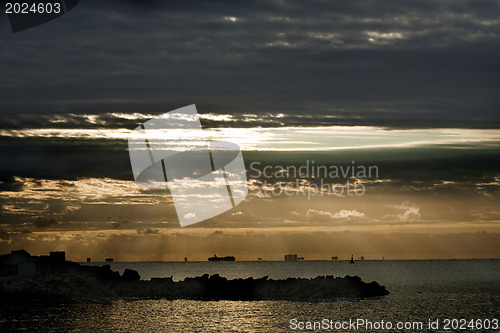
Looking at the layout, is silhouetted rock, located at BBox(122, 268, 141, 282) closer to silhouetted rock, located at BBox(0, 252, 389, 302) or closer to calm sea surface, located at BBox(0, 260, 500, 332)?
silhouetted rock, located at BBox(0, 252, 389, 302)

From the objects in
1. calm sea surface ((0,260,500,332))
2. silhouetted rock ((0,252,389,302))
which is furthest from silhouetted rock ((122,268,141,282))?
calm sea surface ((0,260,500,332))

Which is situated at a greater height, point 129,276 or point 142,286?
point 129,276

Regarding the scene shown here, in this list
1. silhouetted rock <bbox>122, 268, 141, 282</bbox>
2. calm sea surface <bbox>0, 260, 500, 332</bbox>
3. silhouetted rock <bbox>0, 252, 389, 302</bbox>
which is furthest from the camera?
silhouetted rock <bbox>122, 268, 141, 282</bbox>

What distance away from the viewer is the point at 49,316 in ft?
240

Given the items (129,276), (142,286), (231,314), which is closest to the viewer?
(231,314)

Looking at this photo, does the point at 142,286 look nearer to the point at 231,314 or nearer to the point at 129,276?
the point at 129,276

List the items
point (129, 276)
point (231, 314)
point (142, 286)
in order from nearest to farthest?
point (231, 314), point (142, 286), point (129, 276)

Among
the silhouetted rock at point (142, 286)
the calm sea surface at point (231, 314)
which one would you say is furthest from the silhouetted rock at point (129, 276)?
the calm sea surface at point (231, 314)

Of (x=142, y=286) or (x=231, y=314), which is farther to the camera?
(x=142, y=286)

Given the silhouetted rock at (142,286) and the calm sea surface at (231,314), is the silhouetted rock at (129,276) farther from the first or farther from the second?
the calm sea surface at (231,314)

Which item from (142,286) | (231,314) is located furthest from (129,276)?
(231,314)

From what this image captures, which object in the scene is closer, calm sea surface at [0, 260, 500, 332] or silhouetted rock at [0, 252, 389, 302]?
calm sea surface at [0, 260, 500, 332]

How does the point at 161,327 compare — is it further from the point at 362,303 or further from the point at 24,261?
the point at 24,261

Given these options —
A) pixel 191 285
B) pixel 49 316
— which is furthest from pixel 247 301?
pixel 49 316
